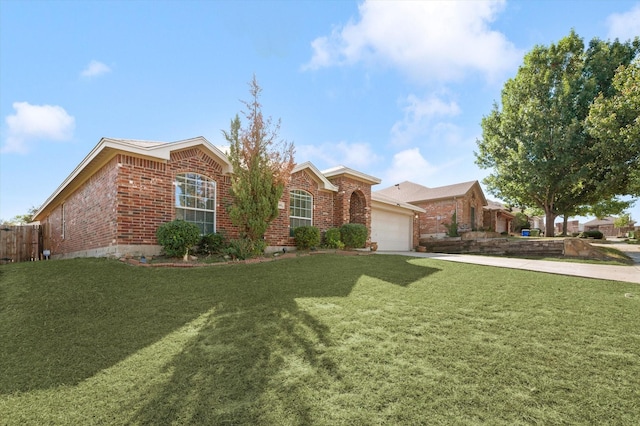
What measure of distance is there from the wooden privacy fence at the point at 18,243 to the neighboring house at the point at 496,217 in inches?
1217

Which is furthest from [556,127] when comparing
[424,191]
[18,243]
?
[18,243]

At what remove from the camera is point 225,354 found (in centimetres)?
341

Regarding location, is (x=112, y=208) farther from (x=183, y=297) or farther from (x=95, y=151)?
(x=183, y=297)

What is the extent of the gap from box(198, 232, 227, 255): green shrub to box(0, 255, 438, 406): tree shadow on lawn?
2.14 meters

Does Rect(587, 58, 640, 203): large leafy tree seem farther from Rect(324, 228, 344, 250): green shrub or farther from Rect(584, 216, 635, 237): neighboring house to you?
Rect(584, 216, 635, 237): neighboring house

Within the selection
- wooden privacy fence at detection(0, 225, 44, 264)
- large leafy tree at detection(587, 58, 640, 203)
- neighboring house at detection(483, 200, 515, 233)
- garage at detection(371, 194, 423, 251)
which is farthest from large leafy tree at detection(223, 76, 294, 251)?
neighboring house at detection(483, 200, 515, 233)

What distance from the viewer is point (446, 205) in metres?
21.9

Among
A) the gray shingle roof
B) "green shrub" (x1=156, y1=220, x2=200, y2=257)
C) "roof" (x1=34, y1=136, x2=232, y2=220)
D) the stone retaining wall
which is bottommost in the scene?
the stone retaining wall

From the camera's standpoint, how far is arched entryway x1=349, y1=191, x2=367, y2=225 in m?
14.5

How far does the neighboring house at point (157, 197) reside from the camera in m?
8.27

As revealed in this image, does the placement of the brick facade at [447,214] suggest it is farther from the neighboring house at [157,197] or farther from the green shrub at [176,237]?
the green shrub at [176,237]

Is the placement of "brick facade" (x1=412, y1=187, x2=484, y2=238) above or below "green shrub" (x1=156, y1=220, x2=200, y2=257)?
above

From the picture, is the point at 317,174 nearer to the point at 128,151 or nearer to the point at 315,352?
the point at 128,151

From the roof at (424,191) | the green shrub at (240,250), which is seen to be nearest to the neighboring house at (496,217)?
the roof at (424,191)
